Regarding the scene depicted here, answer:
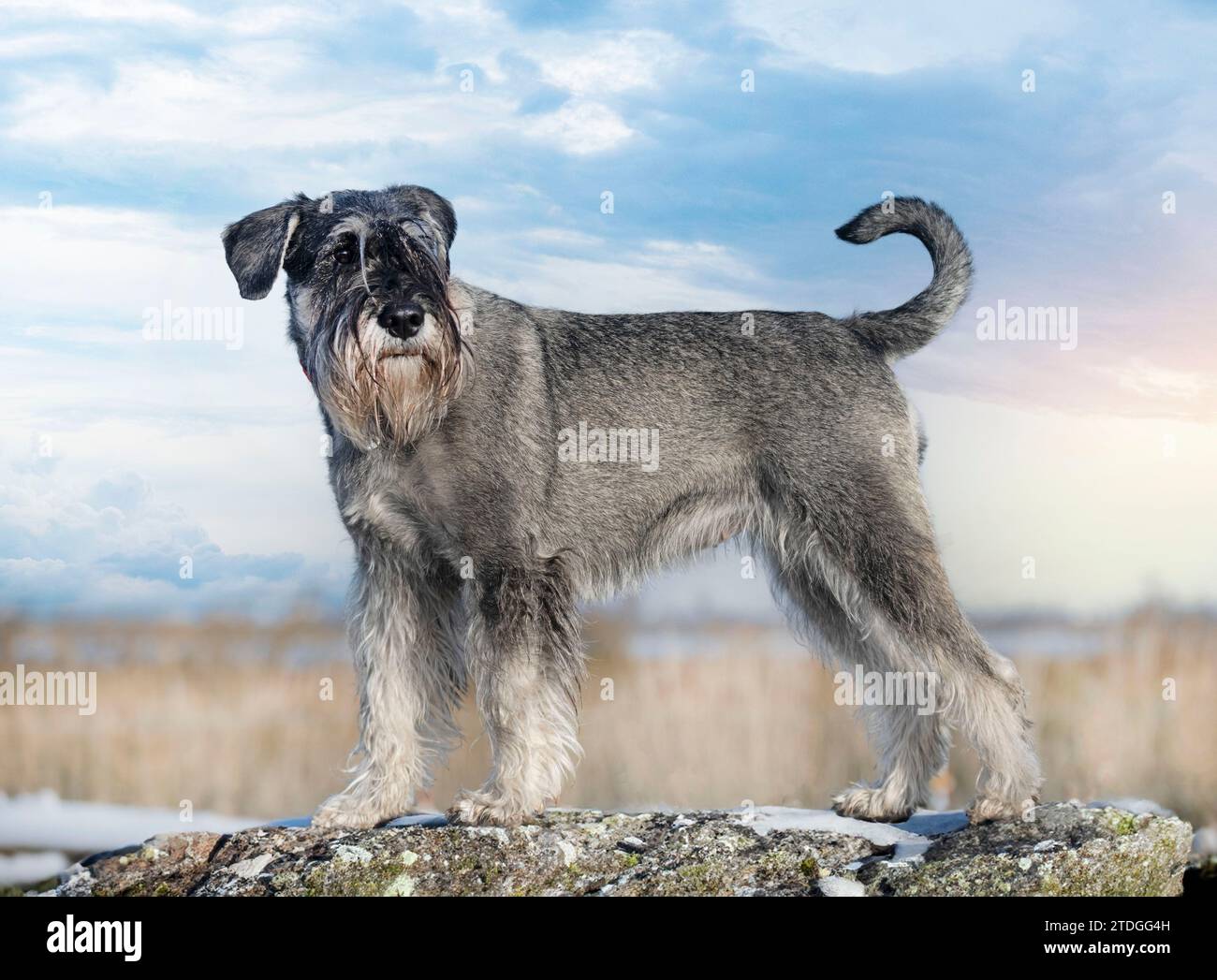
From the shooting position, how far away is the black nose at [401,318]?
584cm

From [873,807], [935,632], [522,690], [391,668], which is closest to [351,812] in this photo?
[391,668]

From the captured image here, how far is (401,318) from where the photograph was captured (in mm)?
5848

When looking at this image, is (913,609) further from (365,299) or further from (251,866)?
(251,866)

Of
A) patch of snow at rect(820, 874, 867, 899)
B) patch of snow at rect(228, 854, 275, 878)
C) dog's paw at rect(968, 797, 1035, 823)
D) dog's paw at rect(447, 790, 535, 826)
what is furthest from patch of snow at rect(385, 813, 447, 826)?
dog's paw at rect(968, 797, 1035, 823)

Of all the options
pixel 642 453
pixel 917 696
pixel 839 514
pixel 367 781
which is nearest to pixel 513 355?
pixel 642 453

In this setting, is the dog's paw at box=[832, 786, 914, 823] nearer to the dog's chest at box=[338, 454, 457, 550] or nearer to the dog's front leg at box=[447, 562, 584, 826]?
the dog's front leg at box=[447, 562, 584, 826]

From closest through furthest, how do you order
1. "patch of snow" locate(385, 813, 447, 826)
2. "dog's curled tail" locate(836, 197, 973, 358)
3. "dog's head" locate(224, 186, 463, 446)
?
"dog's head" locate(224, 186, 463, 446) → "patch of snow" locate(385, 813, 447, 826) → "dog's curled tail" locate(836, 197, 973, 358)

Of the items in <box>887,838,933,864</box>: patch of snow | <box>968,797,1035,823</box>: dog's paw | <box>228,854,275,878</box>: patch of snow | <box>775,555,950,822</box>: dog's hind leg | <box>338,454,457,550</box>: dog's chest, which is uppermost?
<box>338,454,457,550</box>: dog's chest

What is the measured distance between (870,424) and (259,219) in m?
3.56

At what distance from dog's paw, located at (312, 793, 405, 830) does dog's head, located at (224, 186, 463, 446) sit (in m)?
2.02

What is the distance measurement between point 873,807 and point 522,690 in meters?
2.26

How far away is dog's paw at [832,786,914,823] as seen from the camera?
6836mm

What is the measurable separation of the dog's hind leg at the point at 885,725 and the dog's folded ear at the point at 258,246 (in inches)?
130

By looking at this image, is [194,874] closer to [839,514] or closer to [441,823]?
[441,823]
